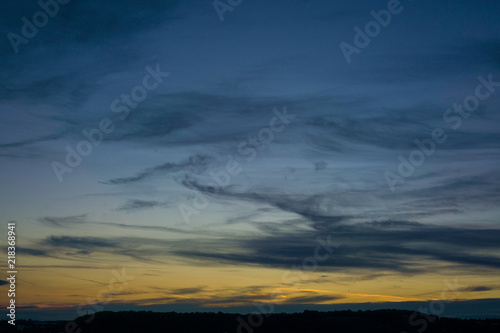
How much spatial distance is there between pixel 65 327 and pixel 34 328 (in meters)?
3.53

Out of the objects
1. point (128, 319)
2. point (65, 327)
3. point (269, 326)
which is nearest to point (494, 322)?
point (269, 326)

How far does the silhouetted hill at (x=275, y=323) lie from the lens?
45.9m

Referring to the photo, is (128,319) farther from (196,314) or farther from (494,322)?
(494,322)

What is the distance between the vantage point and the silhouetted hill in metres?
45.9

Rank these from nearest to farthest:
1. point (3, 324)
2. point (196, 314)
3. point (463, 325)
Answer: point (463, 325)
point (196, 314)
point (3, 324)

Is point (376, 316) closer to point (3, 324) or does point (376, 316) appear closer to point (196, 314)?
point (196, 314)

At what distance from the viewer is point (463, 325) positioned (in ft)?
157

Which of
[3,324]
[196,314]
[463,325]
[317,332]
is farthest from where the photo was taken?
[3,324]

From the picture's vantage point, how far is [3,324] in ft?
204

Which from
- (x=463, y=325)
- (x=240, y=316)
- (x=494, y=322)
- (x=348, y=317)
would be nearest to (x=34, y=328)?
(x=240, y=316)

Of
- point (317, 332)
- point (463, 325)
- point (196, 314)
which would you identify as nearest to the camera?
point (317, 332)

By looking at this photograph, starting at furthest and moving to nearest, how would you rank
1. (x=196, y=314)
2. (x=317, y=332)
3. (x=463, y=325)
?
1. (x=196, y=314)
2. (x=463, y=325)
3. (x=317, y=332)

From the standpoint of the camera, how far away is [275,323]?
1864 inches

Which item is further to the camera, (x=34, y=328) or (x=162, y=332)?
(x=34, y=328)
